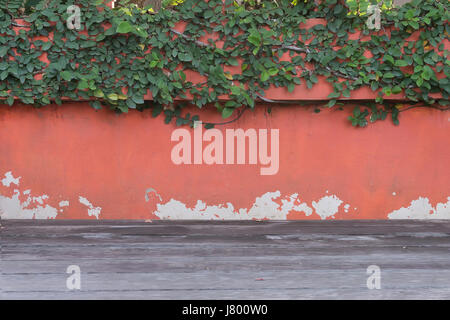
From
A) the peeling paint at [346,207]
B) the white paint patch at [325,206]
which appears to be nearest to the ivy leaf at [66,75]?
the white paint patch at [325,206]

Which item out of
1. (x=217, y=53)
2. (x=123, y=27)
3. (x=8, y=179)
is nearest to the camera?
(x=123, y=27)

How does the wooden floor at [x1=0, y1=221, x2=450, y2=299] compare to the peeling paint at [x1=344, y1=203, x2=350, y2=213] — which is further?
the peeling paint at [x1=344, y1=203, x2=350, y2=213]

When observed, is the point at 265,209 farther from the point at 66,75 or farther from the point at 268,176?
the point at 66,75

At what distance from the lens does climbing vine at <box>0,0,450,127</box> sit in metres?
3.71

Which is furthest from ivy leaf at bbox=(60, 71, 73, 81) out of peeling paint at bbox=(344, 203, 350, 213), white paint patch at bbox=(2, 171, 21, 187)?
peeling paint at bbox=(344, 203, 350, 213)

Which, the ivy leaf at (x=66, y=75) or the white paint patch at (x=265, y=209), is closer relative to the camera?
the ivy leaf at (x=66, y=75)

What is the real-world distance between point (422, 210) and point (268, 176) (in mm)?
1374

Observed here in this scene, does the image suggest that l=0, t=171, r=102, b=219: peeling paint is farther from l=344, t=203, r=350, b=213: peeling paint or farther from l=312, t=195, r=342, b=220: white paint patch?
l=344, t=203, r=350, b=213: peeling paint

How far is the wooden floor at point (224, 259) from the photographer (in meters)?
2.10

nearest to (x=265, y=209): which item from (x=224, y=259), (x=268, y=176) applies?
(x=268, y=176)

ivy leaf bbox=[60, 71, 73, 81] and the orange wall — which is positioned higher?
ivy leaf bbox=[60, 71, 73, 81]

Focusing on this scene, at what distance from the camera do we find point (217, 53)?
379 centimetres

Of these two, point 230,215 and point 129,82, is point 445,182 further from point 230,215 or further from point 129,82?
point 129,82

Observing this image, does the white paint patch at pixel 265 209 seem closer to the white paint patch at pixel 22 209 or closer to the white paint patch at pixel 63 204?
the white paint patch at pixel 63 204
